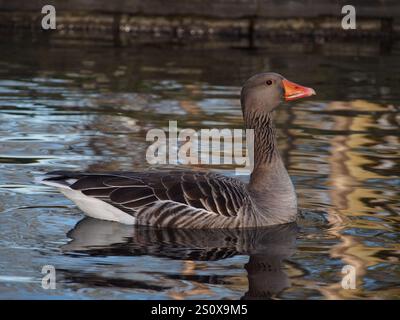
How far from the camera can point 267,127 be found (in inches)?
439

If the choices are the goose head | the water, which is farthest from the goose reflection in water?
the goose head

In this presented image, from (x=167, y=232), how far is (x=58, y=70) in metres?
10.9

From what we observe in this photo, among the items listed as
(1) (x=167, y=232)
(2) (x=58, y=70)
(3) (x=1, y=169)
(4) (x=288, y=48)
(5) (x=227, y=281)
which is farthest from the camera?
(4) (x=288, y=48)

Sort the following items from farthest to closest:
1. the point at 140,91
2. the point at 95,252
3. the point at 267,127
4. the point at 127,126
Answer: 1. the point at 140,91
2. the point at 127,126
3. the point at 267,127
4. the point at 95,252

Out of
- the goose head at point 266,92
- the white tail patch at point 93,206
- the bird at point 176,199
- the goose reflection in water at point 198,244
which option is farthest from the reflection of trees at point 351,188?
the white tail patch at point 93,206

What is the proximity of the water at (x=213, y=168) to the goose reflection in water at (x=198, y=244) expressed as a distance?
2cm

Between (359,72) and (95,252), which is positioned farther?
(359,72)

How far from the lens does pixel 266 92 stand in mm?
11070

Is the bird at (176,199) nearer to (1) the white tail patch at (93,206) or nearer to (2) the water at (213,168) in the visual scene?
(1) the white tail patch at (93,206)

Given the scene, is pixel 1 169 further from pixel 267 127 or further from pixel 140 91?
pixel 140 91

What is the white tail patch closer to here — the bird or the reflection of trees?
the bird

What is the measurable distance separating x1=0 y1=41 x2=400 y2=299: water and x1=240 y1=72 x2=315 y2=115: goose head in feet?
3.59

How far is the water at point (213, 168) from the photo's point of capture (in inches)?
341

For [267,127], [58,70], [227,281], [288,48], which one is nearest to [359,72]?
[288,48]
